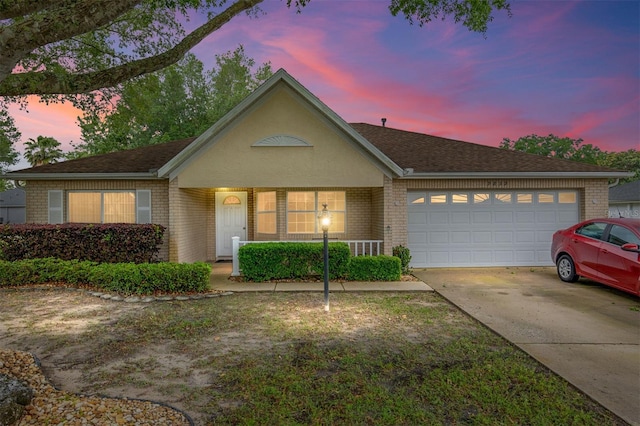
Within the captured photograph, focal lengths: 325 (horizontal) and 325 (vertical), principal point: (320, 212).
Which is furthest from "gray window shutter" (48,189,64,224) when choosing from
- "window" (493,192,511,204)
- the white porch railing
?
"window" (493,192,511,204)

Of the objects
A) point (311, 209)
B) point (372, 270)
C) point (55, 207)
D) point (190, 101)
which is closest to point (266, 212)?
point (311, 209)

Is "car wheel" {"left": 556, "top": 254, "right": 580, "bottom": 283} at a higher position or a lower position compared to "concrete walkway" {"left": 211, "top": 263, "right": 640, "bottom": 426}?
higher

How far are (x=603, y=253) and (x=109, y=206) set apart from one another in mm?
14125

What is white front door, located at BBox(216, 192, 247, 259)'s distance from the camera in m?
12.5

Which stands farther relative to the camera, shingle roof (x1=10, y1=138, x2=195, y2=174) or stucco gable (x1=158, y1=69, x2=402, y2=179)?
shingle roof (x1=10, y1=138, x2=195, y2=174)

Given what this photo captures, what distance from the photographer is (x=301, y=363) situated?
4141mm

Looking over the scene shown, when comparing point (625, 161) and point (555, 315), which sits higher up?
point (625, 161)

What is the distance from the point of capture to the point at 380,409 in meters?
3.14

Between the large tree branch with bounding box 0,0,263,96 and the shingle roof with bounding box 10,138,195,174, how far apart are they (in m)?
6.18

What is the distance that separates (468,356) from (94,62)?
11.1 meters

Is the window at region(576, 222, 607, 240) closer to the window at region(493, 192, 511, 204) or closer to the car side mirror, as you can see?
the car side mirror

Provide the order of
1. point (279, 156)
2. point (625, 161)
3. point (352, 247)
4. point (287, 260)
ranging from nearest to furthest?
point (287, 260)
point (279, 156)
point (352, 247)
point (625, 161)

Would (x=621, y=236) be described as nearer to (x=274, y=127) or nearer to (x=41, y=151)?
(x=274, y=127)

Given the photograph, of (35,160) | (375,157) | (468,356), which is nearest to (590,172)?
(375,157)
